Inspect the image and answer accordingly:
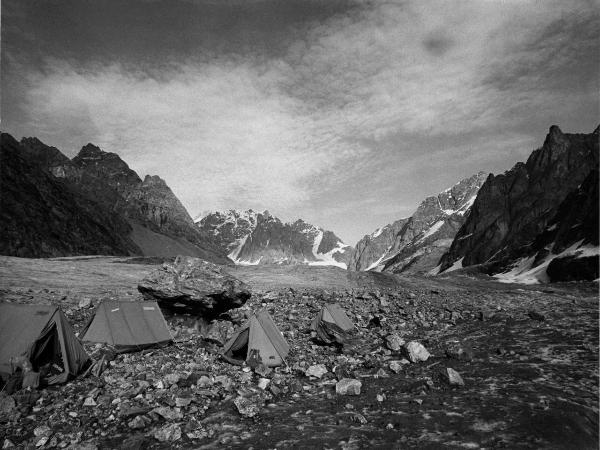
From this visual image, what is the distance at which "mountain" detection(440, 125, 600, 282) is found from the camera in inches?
3130

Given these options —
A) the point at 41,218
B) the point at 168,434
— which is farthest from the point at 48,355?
the point at 41,218

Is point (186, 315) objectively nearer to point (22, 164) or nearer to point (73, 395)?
point (73, 395)

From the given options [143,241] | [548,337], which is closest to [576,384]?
[548,337]

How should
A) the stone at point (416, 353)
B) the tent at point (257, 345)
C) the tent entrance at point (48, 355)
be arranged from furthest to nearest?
the stone at point (416, 353), the tent at point (257, 345), the tent entrance at point (48, 355)

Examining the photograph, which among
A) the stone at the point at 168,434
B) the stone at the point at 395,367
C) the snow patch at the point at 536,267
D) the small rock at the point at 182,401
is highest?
the snow patch at the point at 536,267

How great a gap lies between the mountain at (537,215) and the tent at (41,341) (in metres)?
77.3

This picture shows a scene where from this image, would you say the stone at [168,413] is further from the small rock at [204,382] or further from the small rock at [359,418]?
the small rock at [359,418]

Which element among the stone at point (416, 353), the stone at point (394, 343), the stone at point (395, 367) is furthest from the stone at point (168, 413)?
the stone at point (394, 343)

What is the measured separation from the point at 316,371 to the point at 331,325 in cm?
477

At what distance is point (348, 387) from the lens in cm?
1036

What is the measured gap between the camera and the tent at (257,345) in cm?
1284

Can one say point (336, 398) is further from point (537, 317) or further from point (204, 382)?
point (537, 317)

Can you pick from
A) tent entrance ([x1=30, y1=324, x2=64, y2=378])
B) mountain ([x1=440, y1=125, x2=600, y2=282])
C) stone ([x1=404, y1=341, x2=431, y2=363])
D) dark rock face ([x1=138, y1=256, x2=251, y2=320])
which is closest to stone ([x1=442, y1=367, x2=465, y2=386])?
stone ([x1=404, y1=341, x2=431, y2=363])

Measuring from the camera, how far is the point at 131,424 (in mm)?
8383
